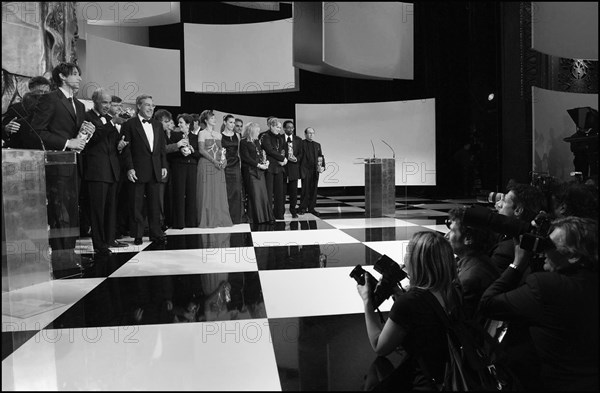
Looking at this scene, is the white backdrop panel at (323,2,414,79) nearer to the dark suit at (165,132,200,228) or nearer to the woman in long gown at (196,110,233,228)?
the woman in long gown at (196,110,233,228)

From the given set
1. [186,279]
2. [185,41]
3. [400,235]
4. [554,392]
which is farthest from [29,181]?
[185,41]

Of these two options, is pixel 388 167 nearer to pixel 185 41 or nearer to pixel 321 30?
pixel 321 30

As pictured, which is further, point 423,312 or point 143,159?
point 143,159

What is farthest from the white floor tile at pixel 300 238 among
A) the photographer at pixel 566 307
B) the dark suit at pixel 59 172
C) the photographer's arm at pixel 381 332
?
the photographer at pixel 566 307

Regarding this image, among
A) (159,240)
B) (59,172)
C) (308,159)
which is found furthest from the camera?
(308,159)

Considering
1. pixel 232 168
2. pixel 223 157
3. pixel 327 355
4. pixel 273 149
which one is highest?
pixel 273 149

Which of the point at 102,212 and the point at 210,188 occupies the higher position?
the point at 210,188

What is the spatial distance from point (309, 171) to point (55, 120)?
14.4 feet

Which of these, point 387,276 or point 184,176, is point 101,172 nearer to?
point 184,176

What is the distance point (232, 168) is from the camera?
627cm

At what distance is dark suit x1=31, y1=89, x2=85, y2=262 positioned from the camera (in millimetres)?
3223

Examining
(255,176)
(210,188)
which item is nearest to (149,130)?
(210,188)

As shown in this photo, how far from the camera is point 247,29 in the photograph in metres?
9.38

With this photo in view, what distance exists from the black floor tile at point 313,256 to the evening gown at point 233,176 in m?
2.08
